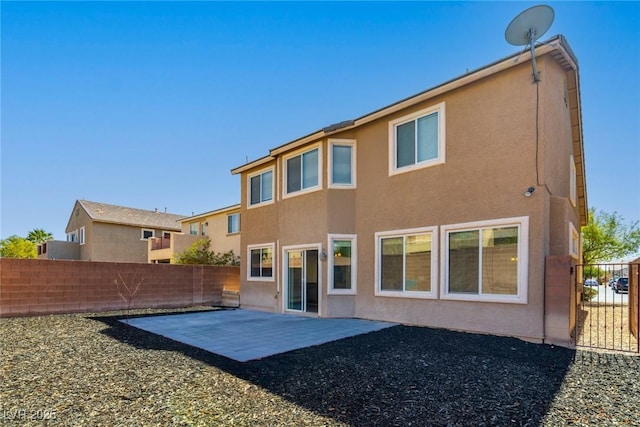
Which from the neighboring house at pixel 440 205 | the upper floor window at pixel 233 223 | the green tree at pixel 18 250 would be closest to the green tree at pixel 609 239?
the neighboring house at pixel 440 205

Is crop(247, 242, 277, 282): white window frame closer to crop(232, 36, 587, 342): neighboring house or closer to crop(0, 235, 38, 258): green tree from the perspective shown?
crop(232, 36, 587, 342): neighboring house

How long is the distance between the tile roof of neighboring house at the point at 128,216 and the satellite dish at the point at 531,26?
28.2 meters

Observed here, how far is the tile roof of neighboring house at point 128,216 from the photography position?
97.3ft

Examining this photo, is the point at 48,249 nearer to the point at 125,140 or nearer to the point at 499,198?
the point at 125,140

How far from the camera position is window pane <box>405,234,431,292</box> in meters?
9.36

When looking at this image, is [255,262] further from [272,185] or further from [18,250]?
[18,250]

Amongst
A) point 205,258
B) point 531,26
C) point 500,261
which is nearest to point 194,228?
point 205,258

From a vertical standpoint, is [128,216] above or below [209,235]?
above

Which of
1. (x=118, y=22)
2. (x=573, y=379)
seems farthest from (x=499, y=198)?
(x=118, y=22)

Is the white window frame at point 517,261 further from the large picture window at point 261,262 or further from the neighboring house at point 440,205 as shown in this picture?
the large picture window at point 261,262

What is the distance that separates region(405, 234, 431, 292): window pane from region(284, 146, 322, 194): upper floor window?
3871 millimetres

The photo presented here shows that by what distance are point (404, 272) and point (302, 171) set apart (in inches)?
204

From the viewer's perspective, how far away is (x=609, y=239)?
2212 cm

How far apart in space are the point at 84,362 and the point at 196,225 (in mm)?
22804
